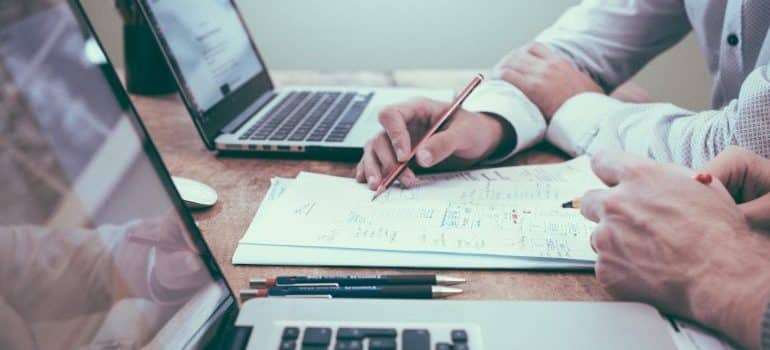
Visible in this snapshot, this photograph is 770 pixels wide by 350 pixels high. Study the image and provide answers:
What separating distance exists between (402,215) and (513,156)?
0.28 m

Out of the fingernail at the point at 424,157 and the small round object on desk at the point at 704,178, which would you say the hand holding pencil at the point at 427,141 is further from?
the small round object on desk at the point at 704,178

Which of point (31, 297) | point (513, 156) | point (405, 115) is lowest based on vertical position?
point (513, 156)

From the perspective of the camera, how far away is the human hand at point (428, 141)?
0.73 m

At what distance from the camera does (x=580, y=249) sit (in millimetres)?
571

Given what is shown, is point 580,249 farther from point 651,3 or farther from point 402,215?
point 651,3

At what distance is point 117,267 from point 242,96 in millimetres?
644

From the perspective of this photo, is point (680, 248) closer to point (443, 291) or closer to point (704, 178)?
point (704, 178)

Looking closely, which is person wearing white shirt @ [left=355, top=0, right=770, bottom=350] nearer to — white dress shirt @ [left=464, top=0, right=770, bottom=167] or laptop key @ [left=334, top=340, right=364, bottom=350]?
white dress shirt @ [left=464, top=0, right=770, bottom=167]

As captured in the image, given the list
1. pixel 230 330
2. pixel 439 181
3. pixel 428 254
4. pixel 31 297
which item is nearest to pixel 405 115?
pixel 439 181

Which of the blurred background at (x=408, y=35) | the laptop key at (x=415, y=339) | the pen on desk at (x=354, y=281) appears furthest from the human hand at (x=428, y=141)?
the blurred background at (x=408, y=35)

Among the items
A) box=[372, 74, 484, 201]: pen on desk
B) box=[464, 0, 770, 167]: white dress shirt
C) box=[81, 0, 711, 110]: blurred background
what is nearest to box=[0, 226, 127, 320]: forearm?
box=[372, 74, 484, 201]: pen on desk

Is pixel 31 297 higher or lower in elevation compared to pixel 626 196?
higher

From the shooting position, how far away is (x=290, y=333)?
0.42m

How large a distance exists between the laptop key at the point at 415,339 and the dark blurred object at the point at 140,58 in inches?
32.0
